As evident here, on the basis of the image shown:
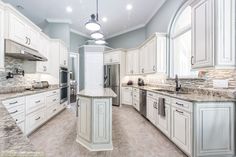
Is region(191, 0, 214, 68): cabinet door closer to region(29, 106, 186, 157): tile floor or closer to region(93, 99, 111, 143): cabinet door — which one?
region(29, 106, 186, 157): tile floor

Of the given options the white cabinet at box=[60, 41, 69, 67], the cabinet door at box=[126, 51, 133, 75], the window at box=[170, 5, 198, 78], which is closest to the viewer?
the window at box=[170, 5, 198, 78]

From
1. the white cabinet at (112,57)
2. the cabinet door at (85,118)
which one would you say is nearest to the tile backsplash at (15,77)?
the cabinet door at (85,118)

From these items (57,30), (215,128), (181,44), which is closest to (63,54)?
(57,30)

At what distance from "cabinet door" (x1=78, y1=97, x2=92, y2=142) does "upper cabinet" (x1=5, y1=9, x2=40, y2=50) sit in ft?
5.88

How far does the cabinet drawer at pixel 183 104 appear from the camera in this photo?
243 cm

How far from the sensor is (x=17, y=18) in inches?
134

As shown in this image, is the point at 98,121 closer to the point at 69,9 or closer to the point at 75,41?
the point at 69,9

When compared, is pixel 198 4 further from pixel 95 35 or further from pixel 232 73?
pixel 95 35

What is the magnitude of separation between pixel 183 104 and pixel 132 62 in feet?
14.8

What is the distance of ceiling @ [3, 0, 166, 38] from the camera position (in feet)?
16.5

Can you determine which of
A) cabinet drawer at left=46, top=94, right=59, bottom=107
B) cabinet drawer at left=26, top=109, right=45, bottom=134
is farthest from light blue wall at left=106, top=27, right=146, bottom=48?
cabinet drawer at left=26, top=109, right=45, bottom=134

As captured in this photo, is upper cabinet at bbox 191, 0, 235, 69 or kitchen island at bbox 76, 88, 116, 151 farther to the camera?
kitchen island at bbox 76, 88, 116, 151

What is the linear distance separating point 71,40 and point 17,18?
4.34 m

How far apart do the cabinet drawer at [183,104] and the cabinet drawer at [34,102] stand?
2787 mm
